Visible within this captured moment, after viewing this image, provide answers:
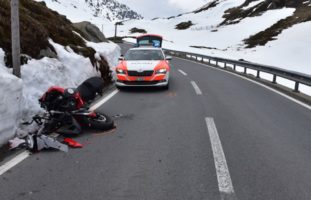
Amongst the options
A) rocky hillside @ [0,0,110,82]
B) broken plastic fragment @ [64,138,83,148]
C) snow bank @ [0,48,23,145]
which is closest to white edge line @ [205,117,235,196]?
broken plastic fragment @ [64,138,83,148]

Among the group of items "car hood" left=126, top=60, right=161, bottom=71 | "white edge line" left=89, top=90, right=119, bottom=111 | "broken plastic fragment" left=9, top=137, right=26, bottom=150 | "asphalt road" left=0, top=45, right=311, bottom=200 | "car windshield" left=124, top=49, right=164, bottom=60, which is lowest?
"asphalt road" left=0, top=45, right=311, bottom=200

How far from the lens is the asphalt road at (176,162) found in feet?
14.0

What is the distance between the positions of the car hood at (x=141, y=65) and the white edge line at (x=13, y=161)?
7.20 metres

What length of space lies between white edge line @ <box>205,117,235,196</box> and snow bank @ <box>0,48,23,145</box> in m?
3.49

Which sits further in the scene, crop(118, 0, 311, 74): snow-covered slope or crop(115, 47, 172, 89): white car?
crop(118, 0, 311, 74): snow-covered slope

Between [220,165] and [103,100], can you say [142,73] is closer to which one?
[103,100]

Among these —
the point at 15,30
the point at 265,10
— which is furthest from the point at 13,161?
the point at 265,10

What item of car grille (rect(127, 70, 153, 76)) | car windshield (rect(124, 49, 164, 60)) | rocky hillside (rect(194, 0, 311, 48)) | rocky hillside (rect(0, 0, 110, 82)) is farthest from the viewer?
rocky hillside (rect(194, 0, 311, 48))

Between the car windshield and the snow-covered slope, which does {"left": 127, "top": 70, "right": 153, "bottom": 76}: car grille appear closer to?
the car windshield

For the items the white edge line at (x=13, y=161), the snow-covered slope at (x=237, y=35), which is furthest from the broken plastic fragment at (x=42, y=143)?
the snow-covered slope at (x=237, y=35)

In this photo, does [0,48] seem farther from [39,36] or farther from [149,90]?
[149,90]

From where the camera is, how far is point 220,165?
16.9ft

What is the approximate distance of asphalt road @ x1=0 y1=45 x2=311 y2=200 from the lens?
4.26 m

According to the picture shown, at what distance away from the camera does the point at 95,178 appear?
182 inches
